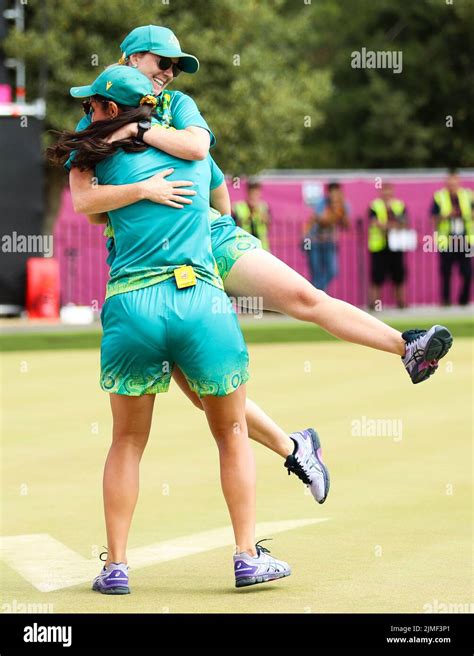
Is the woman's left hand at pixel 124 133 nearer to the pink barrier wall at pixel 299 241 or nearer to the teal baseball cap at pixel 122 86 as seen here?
the teal baseball cap at pixel 122 86

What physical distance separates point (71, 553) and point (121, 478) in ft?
3.13

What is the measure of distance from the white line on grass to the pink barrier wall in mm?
17699

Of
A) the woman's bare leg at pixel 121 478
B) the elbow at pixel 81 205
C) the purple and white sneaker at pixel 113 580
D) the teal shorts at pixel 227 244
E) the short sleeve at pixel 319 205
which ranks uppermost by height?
the short sleeve at pixel 319 205

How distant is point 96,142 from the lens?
6.09m

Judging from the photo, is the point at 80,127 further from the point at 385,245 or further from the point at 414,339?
the point at 385,245

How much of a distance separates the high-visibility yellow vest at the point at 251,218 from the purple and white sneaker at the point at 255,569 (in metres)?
17.4

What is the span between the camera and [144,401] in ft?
20.3

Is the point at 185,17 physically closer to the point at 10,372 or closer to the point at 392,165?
the point at 10,372

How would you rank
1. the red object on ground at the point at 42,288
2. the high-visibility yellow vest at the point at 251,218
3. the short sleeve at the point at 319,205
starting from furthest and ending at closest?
the short sleeve at the point at 319,205 < the high-visibility yellow vest at the point at 251,218 < the red object on ground at the point at 42,288

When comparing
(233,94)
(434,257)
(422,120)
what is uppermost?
(422,120)

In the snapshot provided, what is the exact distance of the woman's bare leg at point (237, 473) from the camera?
6289 millimetres

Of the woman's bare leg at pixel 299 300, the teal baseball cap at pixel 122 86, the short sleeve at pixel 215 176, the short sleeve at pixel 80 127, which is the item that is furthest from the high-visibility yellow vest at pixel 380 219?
the teal baseball cap at pixel 122 86

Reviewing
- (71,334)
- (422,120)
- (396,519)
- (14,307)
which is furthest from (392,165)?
(396,519)
